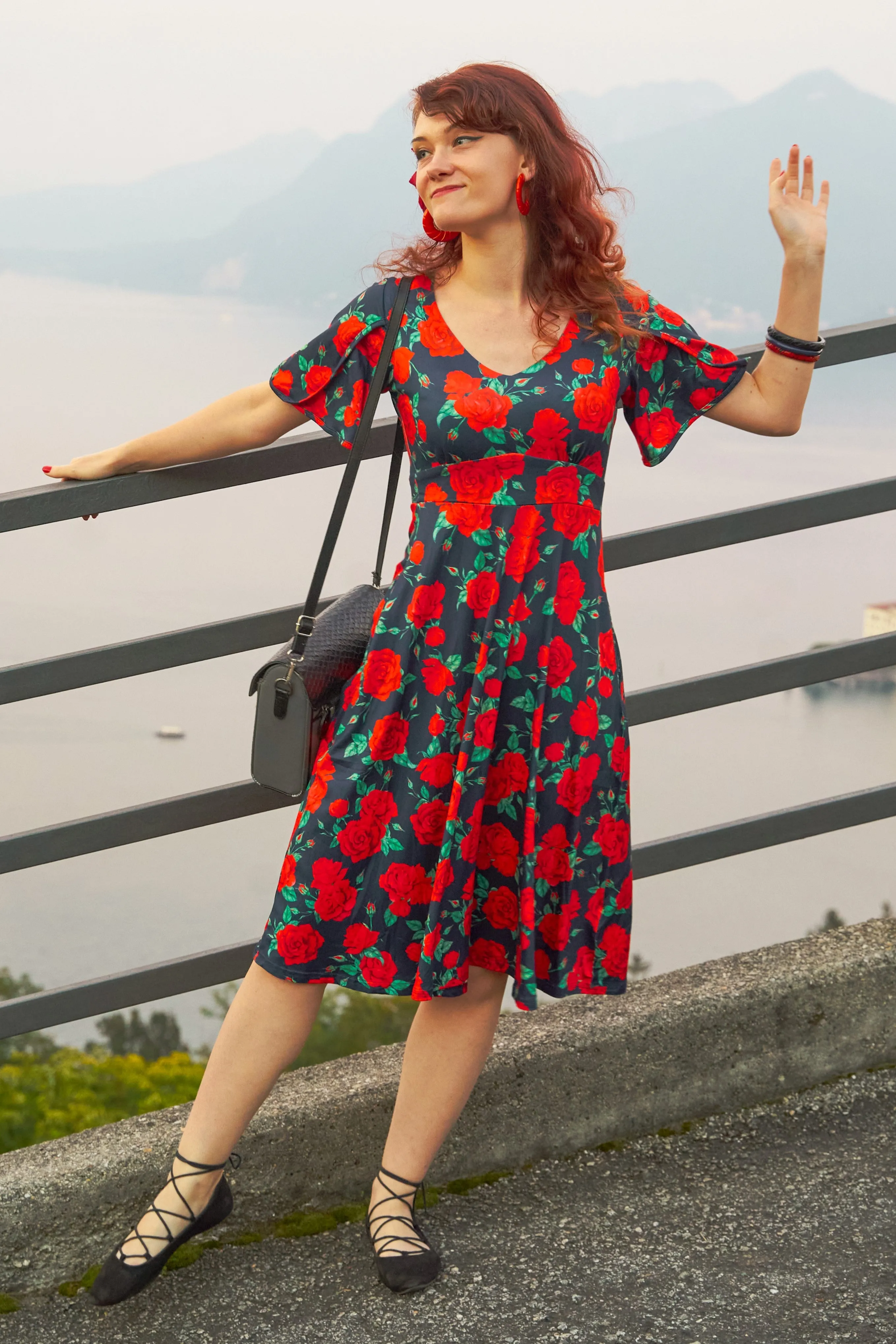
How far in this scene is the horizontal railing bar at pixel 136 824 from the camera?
2.01 m

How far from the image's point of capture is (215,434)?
1.87m

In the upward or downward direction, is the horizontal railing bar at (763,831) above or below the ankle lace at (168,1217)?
above

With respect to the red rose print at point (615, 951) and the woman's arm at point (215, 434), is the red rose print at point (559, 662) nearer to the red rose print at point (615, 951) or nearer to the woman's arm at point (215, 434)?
the red rose print at point (615, 951)

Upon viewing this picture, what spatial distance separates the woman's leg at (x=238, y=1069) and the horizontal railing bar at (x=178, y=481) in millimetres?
715

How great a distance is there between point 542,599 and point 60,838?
2.82 ft

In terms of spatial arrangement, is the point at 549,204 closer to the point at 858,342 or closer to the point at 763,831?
the point at 858,342

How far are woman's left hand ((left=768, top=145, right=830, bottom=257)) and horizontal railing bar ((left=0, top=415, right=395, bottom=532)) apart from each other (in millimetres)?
626

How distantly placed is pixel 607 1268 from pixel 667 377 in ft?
4.25

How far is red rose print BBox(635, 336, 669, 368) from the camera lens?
184 centimetres

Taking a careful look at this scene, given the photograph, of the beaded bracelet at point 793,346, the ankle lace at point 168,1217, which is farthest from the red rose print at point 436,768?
the beaded bracelet at point 793,346

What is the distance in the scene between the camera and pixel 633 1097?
7.11 feet

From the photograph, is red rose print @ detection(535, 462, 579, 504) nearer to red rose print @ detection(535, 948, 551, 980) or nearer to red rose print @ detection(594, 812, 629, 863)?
red rose print @ detection(594, 812, 629, 863)

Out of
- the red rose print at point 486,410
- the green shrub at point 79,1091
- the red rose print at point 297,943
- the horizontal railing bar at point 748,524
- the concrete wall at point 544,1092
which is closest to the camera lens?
the red rose print at point 486,410

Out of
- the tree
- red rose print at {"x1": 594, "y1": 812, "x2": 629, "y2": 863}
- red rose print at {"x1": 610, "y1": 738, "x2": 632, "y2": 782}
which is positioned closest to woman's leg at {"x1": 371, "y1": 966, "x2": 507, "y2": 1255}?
red rose print at {"x1": 594, "y1": 812, "x2": 629, "y2": 863}
